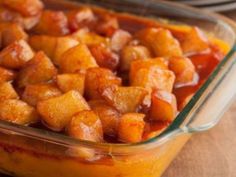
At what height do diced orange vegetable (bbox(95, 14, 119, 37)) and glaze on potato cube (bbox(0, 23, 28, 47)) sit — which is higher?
glaze on potato cube (bbox(0, 23, 28, 47))

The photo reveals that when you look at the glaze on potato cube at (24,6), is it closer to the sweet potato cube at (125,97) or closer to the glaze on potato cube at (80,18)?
the glaze on potato cube at (80,18)

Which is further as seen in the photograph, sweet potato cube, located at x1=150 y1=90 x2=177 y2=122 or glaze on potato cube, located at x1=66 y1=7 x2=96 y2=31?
glaze on potato cube, located at x1=66 y1=7 x2=96 y2=31

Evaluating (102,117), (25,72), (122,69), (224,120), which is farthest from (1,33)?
(224,120)

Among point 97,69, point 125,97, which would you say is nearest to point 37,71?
point 97,69

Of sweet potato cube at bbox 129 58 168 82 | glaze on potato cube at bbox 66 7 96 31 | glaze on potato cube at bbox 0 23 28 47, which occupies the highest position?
sweet potato cube at bbox 129 58 168 82

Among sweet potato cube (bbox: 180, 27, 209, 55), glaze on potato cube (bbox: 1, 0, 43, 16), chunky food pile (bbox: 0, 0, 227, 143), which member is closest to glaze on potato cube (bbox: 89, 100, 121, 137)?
chunky food pile (bbox: 0, 0, 227, 143)

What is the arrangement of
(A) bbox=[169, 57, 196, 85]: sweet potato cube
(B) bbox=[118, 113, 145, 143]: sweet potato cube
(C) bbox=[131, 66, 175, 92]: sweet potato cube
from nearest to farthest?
(B) bbox=[118, 113, 145, 143]: sweet potato cube
(C) bbox=[131, 66, 175, 92]: sweet potato cube
(A) bbox=[169, 57, 196, 85]: sweet potato cube

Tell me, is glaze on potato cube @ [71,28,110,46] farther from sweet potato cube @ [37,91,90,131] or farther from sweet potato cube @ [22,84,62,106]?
sweet potato cube @ [37,91,90,131]

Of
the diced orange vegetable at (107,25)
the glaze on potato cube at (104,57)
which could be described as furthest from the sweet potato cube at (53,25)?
the glaze on potato cube at (104,57)
